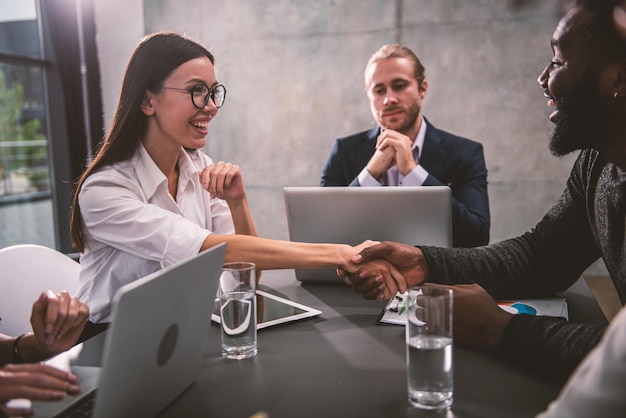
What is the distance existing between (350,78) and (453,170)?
5.40 feet

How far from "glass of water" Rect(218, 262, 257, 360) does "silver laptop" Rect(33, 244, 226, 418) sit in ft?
0.39

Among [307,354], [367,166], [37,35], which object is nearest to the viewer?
[307,354]

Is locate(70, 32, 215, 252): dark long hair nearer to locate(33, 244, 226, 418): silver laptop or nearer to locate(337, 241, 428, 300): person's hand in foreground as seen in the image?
locate(337, 241, 428, 300): person's hand in foreground

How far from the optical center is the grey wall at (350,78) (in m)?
3.79

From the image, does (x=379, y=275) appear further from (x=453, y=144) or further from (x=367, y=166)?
(x=453, y=144)

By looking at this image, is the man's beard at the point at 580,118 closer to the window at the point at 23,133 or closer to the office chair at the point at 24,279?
the office chair at the point at 24,279

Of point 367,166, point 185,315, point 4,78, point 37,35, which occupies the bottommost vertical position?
point 185,315

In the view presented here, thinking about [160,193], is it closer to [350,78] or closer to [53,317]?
[53,317]

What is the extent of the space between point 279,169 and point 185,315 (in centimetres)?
342

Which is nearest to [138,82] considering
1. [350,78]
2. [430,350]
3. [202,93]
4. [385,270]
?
[202,93]

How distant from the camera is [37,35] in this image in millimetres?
4035

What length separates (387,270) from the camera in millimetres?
1537

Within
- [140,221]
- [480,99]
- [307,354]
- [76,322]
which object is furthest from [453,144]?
[76,322]

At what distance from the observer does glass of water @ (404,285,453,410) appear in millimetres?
895
